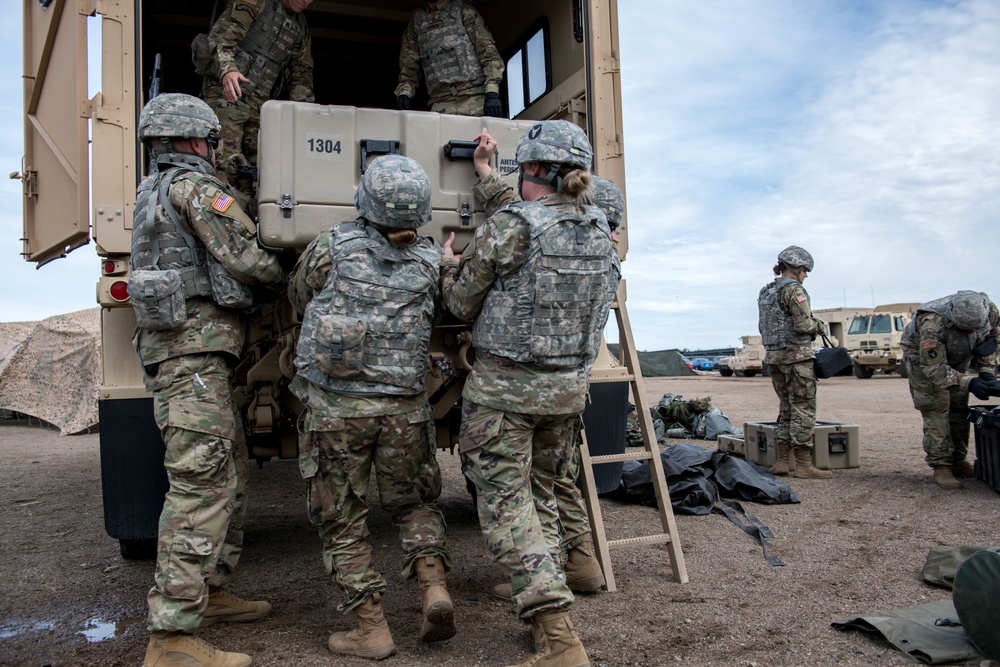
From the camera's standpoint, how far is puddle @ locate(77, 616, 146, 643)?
3.18 meters

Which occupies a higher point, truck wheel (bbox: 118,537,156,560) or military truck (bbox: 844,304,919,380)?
military truck (bbox: 844,304,919,380)

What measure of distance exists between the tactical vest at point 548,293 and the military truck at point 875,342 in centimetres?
2144

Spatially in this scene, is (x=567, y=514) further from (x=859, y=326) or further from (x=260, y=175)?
(x=859, y=326)

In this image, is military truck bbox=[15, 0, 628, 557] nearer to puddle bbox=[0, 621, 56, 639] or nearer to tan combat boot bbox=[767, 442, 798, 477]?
puddle bbox=[0, 621, 56, 639]

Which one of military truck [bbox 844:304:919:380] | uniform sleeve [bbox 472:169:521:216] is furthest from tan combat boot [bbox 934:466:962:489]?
military truck [bbox 844:304:919:380]

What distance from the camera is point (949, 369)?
19.8 ft

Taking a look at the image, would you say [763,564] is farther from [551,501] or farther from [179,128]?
[179,128]

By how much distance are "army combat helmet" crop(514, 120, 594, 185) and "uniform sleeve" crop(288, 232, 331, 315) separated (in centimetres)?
83

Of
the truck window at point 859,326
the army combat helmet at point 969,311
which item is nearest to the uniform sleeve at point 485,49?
the army combat helmet at point 969,311

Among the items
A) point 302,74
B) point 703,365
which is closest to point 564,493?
point 302,74

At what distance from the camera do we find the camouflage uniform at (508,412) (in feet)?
9.31

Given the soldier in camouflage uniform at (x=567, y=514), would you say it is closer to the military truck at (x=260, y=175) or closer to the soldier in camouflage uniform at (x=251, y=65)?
the military truck at (x=260, y=175)

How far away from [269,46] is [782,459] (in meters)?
5.25

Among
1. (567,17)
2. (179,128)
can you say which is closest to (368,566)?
(179,128)
